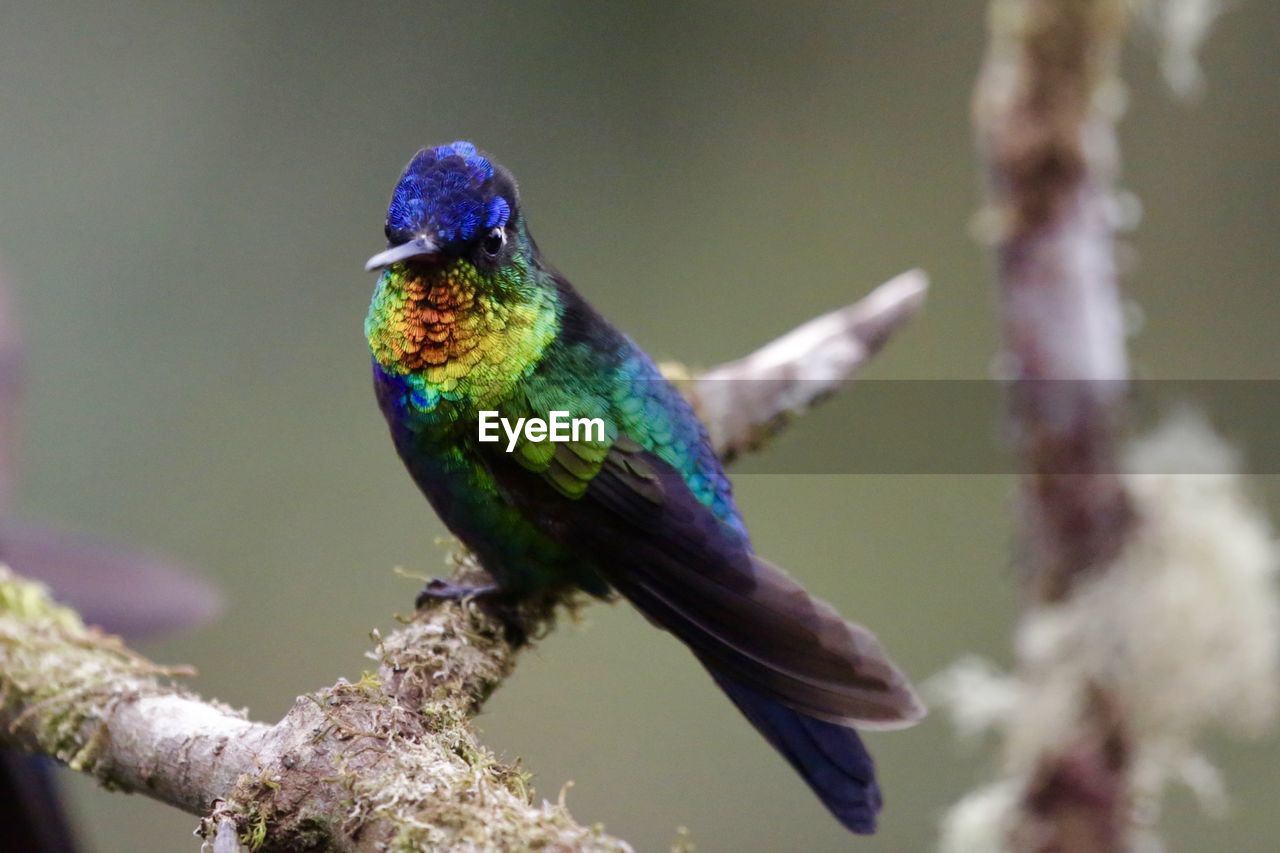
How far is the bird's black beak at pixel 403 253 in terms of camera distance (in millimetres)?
1486

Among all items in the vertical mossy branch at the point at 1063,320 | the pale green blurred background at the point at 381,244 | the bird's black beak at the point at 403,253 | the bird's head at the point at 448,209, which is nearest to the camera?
the bird's black beak at the point at 403,253

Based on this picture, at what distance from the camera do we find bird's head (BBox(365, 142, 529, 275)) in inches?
63.0

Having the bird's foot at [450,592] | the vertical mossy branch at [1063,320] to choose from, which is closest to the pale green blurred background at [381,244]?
the vertical mossy branch at [1063,320]

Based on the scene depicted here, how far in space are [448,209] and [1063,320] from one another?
91cm

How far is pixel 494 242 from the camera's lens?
1678mm

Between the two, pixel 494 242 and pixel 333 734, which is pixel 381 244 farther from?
pixel 333 734

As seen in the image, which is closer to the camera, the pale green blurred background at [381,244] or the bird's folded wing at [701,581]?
the bird's folded wing at [701,581]

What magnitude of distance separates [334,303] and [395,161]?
1.76 ft

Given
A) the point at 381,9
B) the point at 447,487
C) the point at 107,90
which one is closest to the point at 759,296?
the point at 381,9

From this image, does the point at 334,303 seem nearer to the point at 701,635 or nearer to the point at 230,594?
the point at 230,594

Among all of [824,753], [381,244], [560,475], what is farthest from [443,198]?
[381,244]

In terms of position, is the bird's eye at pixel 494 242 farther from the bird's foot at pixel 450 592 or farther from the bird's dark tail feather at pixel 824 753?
the bird's dark tail feather at pixel 824 753

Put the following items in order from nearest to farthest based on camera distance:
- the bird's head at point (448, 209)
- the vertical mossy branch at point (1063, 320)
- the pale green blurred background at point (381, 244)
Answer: the bird's head at point (448, 209), the vertical mossy branch at point (1063, 320), the pale green blurred background at point (381, 244)

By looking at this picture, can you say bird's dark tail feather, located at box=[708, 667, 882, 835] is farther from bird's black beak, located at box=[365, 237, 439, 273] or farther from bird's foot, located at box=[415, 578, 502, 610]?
bird's black beak, located at box=[365, 237, 439, 273]
